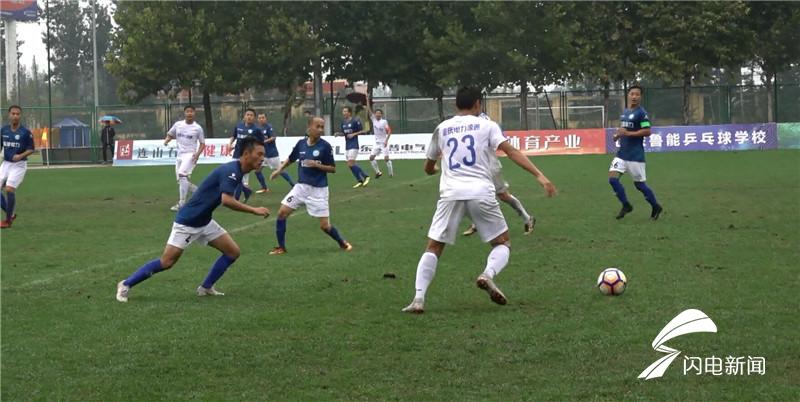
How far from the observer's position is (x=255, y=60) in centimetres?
5106

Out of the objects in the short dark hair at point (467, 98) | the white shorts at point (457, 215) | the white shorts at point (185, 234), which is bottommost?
the white shorts at point (185, 234)

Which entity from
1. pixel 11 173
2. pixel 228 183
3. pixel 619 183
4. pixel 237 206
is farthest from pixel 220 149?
pixel 237 206

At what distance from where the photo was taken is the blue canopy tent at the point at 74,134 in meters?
52.8

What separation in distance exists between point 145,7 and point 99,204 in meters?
33.9

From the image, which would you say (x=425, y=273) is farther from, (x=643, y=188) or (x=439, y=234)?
(x=643, y=188)

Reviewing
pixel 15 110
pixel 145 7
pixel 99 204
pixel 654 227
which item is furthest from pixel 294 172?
pixel 145 7

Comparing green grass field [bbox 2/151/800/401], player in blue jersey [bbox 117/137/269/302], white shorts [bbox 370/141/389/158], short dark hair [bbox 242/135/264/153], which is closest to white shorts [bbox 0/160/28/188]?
green grass field [bbox 2/151/800/401]

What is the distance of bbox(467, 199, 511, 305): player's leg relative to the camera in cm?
840

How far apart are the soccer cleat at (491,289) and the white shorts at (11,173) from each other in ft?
36.9

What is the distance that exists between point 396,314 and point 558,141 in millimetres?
33551

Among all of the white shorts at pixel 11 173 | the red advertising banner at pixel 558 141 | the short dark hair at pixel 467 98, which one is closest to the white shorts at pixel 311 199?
the short dark hair at pixel 467 98

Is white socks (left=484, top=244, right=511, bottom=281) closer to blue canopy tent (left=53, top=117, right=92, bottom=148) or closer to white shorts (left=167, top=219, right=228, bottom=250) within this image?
white shorts (left=167, top=219, right=228, bottom=250)

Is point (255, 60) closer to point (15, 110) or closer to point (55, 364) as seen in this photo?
point (15, 110)

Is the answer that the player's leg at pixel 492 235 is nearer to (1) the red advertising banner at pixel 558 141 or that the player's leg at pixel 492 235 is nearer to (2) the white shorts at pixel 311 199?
(2) the white shorts at pixel 311 199
